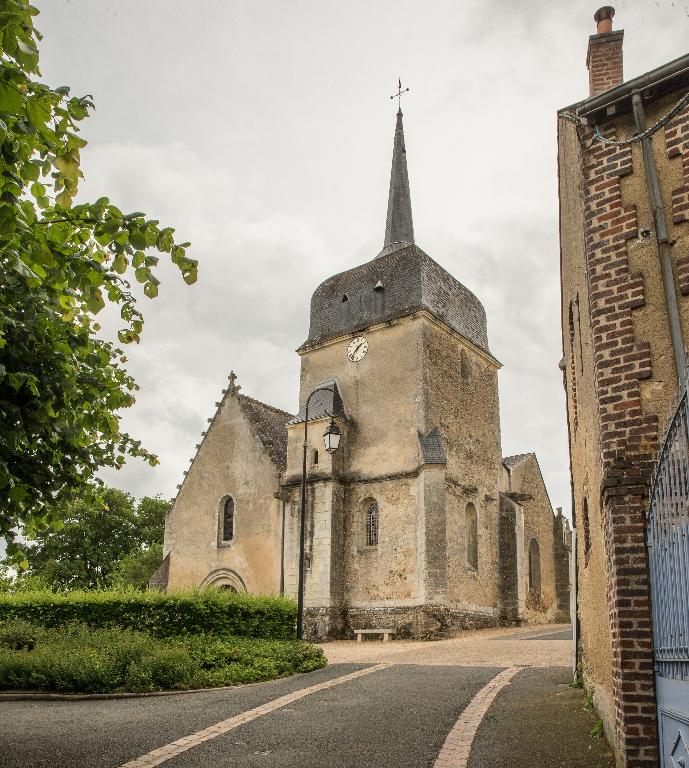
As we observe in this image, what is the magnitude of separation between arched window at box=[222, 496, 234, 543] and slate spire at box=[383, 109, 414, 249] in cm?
1217

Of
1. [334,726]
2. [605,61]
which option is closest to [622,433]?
[334,726]

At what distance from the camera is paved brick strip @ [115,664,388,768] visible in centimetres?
724

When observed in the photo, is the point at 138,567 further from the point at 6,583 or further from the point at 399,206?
the point at 399,206

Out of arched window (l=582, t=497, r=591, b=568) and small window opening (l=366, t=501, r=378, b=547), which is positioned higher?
small window opening (l=366, t=501, r=378, b=547)

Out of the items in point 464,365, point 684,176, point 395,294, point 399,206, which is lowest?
point 684,176

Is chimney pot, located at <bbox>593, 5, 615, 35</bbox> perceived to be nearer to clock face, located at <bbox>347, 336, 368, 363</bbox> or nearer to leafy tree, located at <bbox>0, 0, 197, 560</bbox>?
leafy tree, located at <bbox>0, 0, 197, 560</bbox>

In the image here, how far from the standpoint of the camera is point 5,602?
63.9 feet

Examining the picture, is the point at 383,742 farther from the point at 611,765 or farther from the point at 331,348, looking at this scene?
the point at 331,348

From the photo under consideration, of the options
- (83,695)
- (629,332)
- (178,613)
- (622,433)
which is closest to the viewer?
(622,433)

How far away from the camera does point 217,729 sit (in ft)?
28.5

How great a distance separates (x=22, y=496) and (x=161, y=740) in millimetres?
3600

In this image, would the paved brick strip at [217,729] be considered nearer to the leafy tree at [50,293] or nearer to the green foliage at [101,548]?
the leafy tree at [50,293]

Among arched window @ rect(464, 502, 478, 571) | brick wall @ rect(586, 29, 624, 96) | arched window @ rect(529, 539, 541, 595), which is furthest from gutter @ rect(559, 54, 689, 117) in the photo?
arched window @ rect(529, 539, 541, 595)

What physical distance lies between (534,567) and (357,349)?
1240cm
